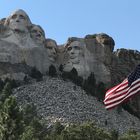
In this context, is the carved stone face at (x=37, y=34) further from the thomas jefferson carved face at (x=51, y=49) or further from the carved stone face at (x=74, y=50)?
the carved stone face at (x=74, y=50)

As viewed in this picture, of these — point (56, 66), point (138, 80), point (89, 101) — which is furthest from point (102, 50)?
point (138, 80)

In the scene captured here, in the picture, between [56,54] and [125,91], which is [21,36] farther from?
[125,91]

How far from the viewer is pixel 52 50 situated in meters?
106

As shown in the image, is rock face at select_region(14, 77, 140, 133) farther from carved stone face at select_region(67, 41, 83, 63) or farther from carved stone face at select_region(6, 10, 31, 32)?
carved stone face at select_region(6, 10, 31, 32)

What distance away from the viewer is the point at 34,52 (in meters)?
101

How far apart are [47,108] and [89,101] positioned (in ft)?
29.2

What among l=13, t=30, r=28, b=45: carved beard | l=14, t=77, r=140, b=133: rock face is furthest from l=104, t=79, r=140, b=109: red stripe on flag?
l=13, t=30, r=28, b=45: carved beard

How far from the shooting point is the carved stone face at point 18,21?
339 feet

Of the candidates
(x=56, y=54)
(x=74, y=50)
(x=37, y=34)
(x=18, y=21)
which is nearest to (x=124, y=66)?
(x=74, y=50)

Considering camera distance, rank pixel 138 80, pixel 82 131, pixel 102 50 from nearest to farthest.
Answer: pixel 138 80 → pixel 82 131 → pixel 102 50

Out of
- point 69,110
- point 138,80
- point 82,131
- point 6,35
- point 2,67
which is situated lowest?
point 138,80

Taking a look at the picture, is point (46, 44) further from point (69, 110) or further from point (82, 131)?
point (82, 131)

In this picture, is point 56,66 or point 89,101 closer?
point 89,101

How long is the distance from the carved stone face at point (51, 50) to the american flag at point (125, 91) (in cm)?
6920
